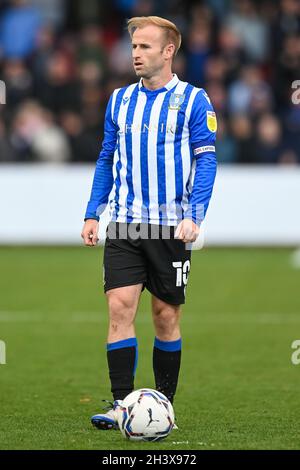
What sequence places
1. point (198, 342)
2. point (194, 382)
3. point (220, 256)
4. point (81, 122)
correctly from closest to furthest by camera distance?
point (194, 382) → point (198, 342) → point (220, 256) → point (81, 122)

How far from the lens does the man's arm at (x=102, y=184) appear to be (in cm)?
665

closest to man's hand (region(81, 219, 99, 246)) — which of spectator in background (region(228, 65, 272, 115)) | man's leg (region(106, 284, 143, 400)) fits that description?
man's leg (region(106, 284, 143, 400))

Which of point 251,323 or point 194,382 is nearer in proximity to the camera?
point 194,382

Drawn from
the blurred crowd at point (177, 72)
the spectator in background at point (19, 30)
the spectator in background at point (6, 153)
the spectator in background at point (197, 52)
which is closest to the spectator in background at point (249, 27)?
the blurred crowd at point (177, 72)

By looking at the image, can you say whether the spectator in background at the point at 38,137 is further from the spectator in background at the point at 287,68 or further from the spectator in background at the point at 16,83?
the spectator in background at the point at 287,68

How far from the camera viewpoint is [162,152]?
6.52 metres

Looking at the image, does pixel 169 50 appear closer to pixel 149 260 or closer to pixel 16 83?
pixel 149 260

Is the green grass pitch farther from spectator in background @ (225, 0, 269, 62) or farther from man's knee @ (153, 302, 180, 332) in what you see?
spectator in background @ (225, 0, 269, 62)

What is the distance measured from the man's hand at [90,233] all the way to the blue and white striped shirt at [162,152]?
121mm

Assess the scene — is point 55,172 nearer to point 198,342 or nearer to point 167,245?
point 198,342

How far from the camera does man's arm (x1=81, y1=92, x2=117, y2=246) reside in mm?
6648

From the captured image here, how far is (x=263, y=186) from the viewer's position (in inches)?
637
